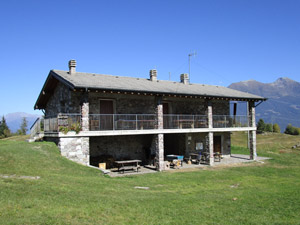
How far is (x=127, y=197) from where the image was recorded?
947 centimetres

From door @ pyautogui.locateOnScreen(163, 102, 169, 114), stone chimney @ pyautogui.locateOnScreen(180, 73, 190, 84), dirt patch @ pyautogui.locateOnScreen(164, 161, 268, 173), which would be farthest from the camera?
stone chimney @ pyautogui.locateOnScreen(180, 73, 190, 84)

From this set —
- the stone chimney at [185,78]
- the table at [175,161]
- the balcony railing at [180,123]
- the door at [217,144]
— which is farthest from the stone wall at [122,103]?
the table at [175,161]

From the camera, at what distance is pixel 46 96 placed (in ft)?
68.7

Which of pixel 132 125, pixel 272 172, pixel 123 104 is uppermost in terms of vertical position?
pixel 123 104

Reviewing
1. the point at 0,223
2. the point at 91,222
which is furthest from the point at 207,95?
the point at 0,223

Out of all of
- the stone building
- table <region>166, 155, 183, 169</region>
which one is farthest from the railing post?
table <region>166, 155, 183, 169</region>

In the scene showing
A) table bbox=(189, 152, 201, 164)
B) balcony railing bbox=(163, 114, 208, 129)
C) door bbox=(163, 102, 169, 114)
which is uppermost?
door bbox=(163, 102, 169, 114)

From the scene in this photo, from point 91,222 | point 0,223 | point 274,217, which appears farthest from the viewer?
point 274,217

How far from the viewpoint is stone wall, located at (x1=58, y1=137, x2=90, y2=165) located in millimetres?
14805

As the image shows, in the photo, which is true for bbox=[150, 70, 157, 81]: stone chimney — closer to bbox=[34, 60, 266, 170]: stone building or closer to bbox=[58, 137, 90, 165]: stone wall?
bbox=[34, 60, 266, 170]: stone building

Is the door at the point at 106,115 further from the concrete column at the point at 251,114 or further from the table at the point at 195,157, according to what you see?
the concrete column at the point at 251,114

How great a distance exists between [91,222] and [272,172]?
1379 cm

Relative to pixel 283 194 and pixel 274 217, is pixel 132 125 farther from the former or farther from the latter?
pixel 274 217

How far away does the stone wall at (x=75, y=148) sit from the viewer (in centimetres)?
1480
